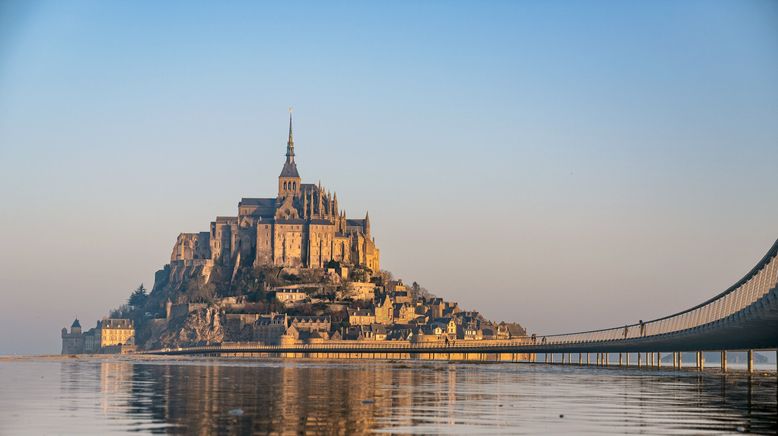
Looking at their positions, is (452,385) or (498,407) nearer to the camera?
(498,407)

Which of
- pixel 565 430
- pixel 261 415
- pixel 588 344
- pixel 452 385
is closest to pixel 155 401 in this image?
pixel 261 415

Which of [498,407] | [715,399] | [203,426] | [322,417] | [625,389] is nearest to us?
[203,426]

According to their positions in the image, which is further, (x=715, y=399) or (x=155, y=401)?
(x=715, y=399)

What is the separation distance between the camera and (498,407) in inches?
1932

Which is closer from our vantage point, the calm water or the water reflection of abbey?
the calm water

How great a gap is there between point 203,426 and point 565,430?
11506 mm

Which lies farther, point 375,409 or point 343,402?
point 343,402

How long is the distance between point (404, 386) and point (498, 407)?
774 inches

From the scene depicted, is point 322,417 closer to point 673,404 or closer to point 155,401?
point 155,401

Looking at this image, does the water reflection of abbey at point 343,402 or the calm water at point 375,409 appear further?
the water reflection of abbey at point 343,402

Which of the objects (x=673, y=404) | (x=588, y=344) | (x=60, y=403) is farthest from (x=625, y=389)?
(x=588, y=344)

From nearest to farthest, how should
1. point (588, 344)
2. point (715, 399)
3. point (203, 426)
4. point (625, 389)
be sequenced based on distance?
point (203, 426)
point (715, 399)
point (625, 389)
point (588, 344)

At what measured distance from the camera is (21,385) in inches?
2702

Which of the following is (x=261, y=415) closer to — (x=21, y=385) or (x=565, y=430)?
(x=565, y=430)
